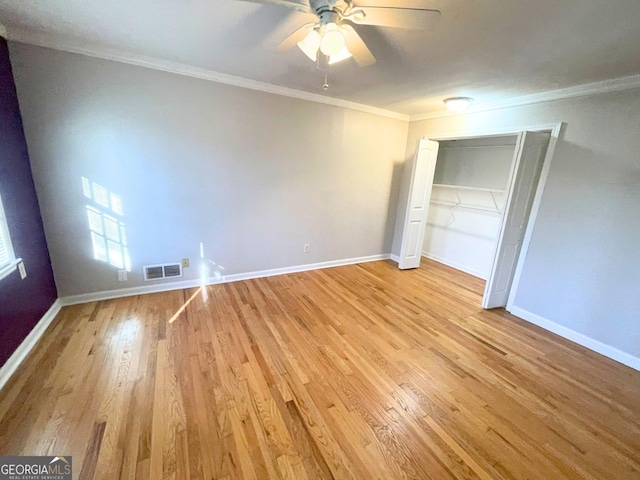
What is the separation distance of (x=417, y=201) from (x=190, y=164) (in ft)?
10.8

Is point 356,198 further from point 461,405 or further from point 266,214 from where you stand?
point 461,405

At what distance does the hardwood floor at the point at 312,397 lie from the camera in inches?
54.2

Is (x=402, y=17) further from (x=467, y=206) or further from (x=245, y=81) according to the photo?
(x=467, y=206)

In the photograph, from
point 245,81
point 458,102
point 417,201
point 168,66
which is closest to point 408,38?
point 458,102

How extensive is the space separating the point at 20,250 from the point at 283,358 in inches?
91.1

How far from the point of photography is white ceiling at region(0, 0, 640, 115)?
147 centimetres

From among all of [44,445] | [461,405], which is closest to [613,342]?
[461,405]

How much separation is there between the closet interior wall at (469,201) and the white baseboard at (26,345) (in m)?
4.96

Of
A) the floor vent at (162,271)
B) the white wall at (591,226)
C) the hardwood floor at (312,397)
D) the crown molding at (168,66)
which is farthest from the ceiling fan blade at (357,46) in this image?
the floor vent at (162,271)

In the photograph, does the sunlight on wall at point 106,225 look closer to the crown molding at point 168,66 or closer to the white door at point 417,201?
the crown molding at point 168,66

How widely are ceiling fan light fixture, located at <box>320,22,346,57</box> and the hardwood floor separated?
2.18 meters

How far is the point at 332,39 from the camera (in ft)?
4.52

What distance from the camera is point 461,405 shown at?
1.77 meters

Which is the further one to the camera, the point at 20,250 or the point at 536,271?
the point at 536,271
